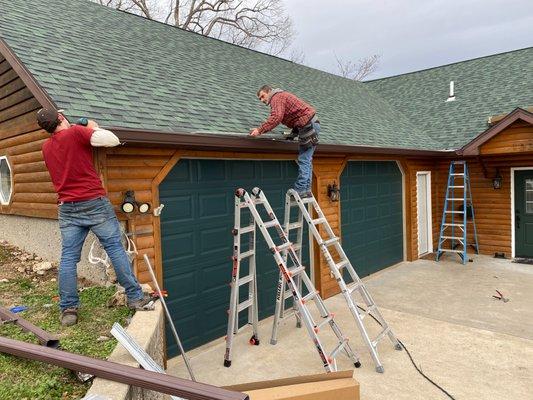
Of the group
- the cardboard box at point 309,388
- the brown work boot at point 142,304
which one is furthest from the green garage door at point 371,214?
the brown work boot at point 142,304

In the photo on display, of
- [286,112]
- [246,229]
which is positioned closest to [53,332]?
[246,229]

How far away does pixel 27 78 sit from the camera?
14.4 feet

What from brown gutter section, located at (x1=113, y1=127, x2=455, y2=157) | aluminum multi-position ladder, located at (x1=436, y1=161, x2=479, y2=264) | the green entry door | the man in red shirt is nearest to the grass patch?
the man in red shirt

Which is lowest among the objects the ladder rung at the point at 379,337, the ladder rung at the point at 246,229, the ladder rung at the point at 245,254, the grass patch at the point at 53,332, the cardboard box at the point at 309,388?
the ladder rung at the point at 379,337

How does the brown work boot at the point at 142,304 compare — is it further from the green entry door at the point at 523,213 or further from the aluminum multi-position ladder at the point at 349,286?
the green entry door at the point at 523,213

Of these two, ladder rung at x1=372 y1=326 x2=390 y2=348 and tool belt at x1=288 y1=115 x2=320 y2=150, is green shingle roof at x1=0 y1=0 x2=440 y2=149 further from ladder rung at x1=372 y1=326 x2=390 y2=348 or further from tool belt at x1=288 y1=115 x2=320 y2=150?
ladder rung at x1=372 y1=326 x2=390 y2=348

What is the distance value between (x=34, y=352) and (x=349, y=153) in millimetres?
6089

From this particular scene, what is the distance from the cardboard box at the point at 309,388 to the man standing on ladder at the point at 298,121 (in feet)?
7.75

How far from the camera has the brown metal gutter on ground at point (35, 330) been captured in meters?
2.94

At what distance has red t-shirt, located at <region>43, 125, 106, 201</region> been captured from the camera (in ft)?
11.3

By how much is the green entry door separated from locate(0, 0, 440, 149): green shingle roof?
2.09m

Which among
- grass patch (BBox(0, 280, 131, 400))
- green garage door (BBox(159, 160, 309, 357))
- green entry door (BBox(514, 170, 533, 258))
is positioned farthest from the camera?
green entry door (BBox(514, 170, 533, 258))

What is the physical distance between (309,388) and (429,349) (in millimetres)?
2366

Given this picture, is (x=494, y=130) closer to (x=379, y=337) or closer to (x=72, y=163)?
(x=379, y=337)
